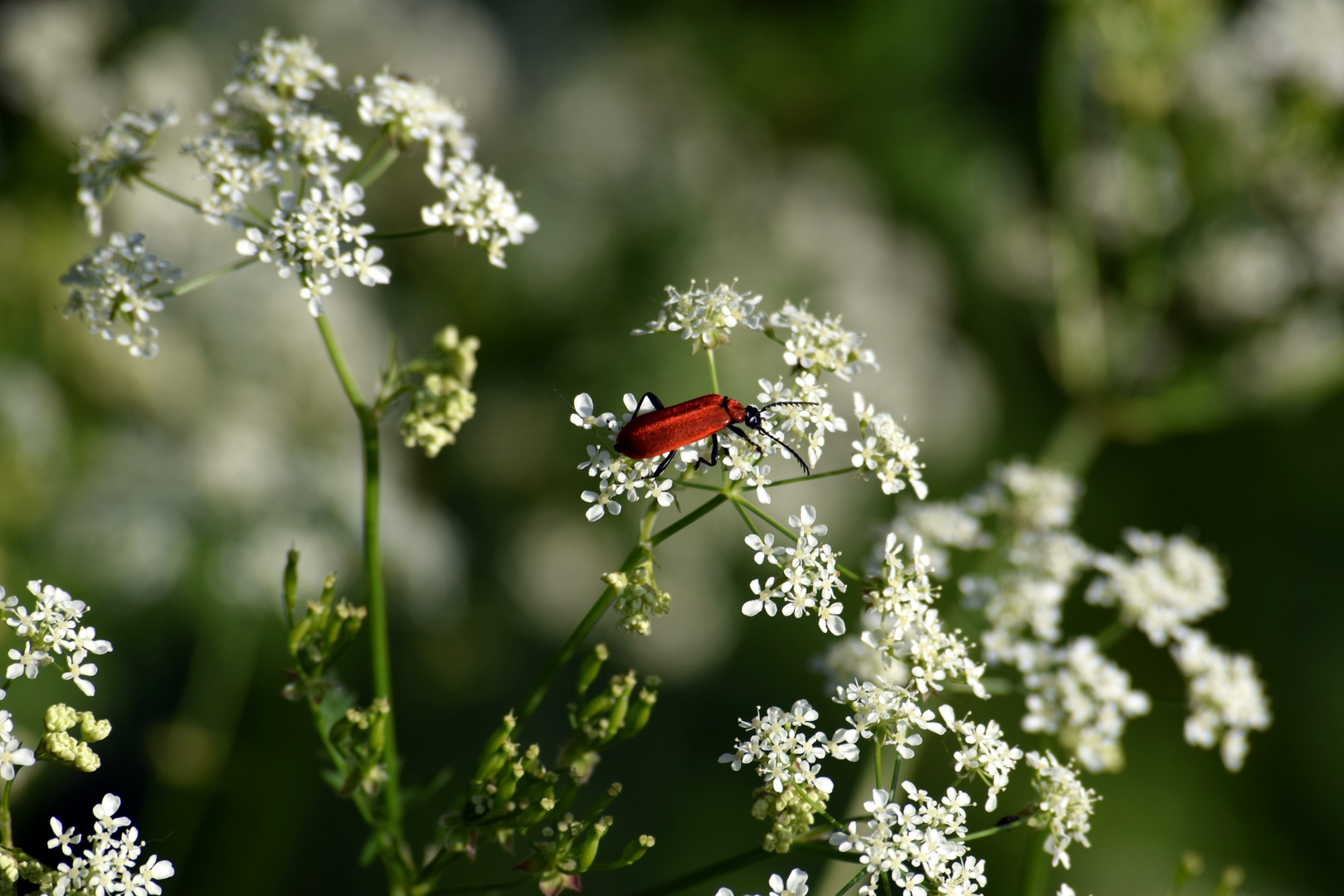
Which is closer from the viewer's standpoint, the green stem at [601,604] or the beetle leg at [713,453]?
the green stem at [601,604]

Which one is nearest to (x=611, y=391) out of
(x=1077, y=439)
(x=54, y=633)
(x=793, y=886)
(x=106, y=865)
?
(x=1077, y=439)

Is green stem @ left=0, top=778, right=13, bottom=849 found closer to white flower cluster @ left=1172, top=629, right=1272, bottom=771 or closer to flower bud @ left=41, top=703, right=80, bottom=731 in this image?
flower bud @ left=41, top=703, right=80, bottom=731

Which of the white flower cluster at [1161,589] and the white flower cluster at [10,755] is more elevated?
the white flower cluster at [1161,589]

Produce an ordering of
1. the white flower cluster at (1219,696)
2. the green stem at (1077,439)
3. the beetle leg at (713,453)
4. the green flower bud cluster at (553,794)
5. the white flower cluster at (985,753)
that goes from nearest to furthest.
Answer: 1. the green flower bud cluster at (553,794)
2. the white flower cluster at (985,753)
3. the beetle leg at (713,453)
4. the white flower cluster at (1219,696)
5. the green stem at (1077,439)

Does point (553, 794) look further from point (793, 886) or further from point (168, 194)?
point (168, 194)

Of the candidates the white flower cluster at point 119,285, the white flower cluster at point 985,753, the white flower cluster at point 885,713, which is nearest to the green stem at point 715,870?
the white flower cluster at point 885,713

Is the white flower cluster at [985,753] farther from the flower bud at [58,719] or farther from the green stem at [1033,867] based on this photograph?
the flower bud at [58,719]
